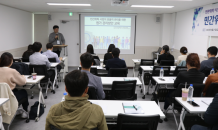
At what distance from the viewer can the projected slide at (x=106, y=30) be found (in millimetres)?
8453

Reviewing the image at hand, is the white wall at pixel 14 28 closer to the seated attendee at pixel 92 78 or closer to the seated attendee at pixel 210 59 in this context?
the seated attendee at pixel 92 78

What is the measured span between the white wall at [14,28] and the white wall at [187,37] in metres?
6.54

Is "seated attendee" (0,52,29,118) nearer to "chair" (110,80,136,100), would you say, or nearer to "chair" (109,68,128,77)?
"chair" (110,80,136,100)

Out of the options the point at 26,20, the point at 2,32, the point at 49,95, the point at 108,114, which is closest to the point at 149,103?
the point at 108,114

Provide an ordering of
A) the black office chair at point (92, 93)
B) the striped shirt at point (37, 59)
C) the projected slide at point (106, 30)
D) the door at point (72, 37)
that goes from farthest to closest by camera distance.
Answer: the door at point (72, 37)
the projected slide at point (106, 30)
the striped shirt at point (37, 59)
the black office chair at point (92, 93)

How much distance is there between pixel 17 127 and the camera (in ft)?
10.3

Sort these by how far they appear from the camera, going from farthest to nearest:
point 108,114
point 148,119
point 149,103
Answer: point 149,103
point 108,114
point 148,119

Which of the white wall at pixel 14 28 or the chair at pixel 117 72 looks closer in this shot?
the chair at pixel 117 72

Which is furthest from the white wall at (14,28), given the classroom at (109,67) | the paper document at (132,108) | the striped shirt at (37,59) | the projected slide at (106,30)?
the paper document at (132,108)

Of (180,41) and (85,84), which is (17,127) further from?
(180,41)

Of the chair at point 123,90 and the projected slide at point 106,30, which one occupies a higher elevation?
the projected slide at point 106,30

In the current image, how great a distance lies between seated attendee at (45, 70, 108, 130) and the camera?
1.31 m

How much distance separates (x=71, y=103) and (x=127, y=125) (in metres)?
0.73

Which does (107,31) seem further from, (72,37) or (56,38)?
(56,38)
